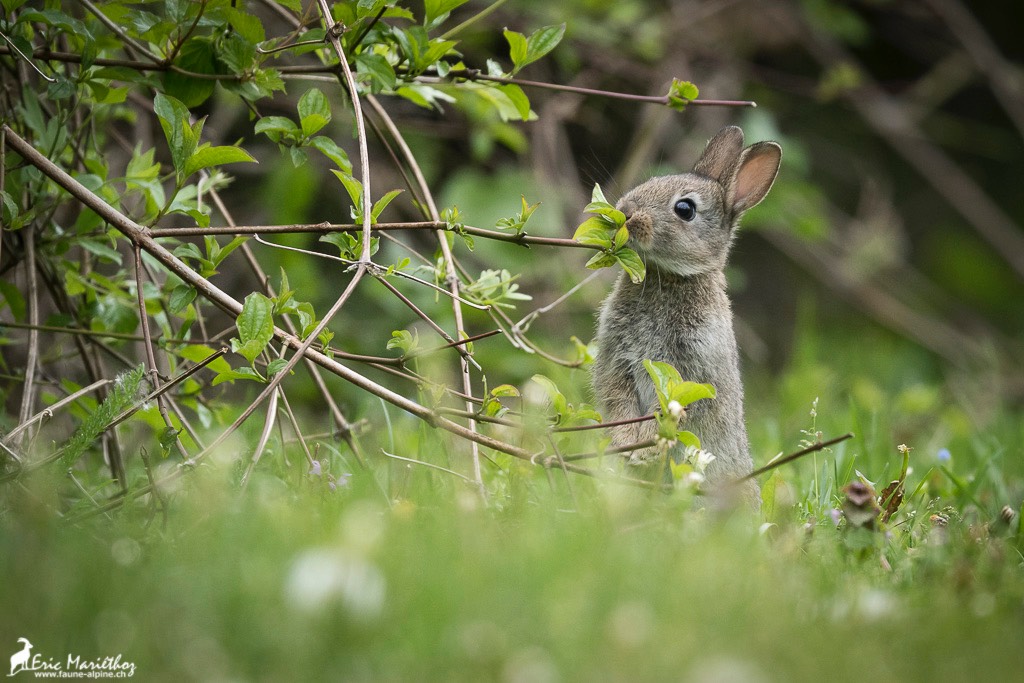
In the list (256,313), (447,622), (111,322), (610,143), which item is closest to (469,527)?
(447,622)

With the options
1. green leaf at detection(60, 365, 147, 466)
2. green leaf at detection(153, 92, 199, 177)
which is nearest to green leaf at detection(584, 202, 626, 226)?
green leaf at detection(153, 92, 199, 177)

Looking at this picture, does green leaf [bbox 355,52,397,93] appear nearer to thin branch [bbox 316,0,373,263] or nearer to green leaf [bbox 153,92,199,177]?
thin branch [bbox 316,0,373,263]

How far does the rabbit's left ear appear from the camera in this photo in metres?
4.10

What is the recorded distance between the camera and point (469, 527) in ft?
7.54

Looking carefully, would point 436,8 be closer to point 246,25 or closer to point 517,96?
point 517,96

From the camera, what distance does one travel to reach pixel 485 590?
6.46ft

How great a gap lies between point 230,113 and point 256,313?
4138mm

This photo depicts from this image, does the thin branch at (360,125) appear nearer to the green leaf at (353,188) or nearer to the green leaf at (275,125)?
the green leaf at (353,188)

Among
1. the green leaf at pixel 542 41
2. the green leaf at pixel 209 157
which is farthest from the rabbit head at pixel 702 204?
the green leaf at pixel 209 157

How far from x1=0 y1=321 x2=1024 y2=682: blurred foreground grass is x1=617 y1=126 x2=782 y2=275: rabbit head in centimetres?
130

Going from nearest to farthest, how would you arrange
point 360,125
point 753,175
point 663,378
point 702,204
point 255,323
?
1. point 255,323
2. point 663,378
3. point 360,125
4. point 702,204
5. point 753,175

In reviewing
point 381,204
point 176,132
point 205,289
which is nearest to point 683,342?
point 381,204

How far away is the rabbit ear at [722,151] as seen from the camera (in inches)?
167

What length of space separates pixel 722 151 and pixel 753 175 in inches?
7.0
